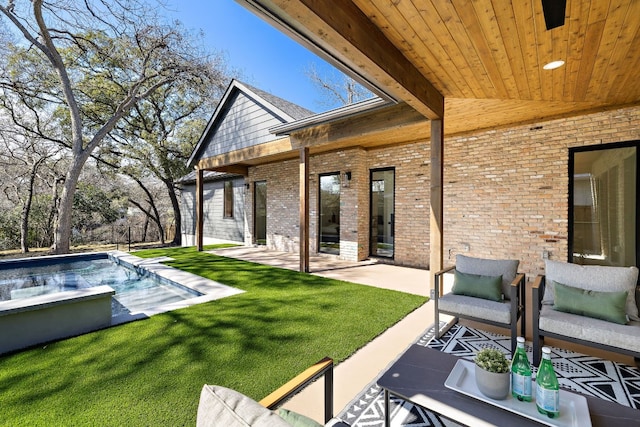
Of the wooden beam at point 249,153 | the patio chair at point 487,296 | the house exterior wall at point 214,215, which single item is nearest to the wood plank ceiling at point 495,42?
the patio chair at point 487,296

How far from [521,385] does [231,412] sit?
160 cm

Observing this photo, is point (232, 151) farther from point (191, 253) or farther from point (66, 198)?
point (66, 198)

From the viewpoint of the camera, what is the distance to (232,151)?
9.02 meters

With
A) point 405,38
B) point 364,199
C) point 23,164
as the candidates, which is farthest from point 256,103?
point 23,164

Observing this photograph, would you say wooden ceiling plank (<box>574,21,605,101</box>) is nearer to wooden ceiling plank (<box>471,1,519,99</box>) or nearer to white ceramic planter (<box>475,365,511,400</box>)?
wooden ceiling plank (<box>471,1,519,99</box>)

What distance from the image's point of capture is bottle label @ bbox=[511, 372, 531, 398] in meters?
1.58

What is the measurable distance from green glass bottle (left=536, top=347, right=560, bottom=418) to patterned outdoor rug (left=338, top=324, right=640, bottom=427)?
0.74 meters

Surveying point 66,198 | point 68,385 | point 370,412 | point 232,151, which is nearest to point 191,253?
point 232,151

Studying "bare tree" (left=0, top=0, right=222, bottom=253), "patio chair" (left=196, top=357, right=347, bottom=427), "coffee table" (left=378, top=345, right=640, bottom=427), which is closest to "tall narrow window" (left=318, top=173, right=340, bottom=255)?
"coffee table" (left=378, top=345, right=640, bottom=427)

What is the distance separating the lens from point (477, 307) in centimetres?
312

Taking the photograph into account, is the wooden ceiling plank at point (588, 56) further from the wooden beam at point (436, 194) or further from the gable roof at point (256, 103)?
the gable roof at point (256, 103)

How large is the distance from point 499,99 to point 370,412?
4.59m

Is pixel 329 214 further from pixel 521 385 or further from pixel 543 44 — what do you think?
pixel 521 385

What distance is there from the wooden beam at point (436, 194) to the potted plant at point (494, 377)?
297 cm
